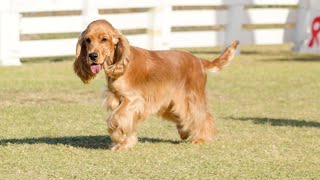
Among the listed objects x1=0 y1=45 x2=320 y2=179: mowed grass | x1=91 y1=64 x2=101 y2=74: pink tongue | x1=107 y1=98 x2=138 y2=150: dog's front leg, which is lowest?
x1=0 y1=45 x2=320 y2=179: mowed grass

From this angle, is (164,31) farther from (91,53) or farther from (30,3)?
(91,53)

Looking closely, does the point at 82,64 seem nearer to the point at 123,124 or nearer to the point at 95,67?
the point at 95,67

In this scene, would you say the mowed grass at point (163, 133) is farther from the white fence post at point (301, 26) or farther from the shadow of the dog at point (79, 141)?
the white fence post at point (301, 26)

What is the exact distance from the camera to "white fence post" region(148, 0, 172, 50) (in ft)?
60.5

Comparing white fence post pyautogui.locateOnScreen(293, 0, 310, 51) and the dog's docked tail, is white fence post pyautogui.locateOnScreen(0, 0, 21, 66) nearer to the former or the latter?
white fence post pyautogui.locateOnScreen(293, 0, 310, 51)

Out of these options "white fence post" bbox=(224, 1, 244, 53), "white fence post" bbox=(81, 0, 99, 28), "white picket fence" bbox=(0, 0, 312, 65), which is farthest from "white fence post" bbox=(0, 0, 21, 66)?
"white fence post" bbox=(224, 1, 244, 53)

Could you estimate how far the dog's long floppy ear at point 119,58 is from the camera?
8.18m

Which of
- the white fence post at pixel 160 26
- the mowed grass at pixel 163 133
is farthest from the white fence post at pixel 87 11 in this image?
the mowed grass at pixel 163 133

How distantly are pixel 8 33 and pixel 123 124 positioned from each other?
8.73m

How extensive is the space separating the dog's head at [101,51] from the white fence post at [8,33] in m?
8.33

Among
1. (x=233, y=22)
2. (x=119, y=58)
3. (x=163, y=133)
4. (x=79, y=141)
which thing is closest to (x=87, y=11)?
(x=233, y=22)

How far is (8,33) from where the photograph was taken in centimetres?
1648

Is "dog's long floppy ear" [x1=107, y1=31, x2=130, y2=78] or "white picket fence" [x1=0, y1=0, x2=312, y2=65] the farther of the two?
"white picket fence" [x1=0, y1=0, x2=312, y2=65]

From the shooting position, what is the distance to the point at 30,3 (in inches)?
673
